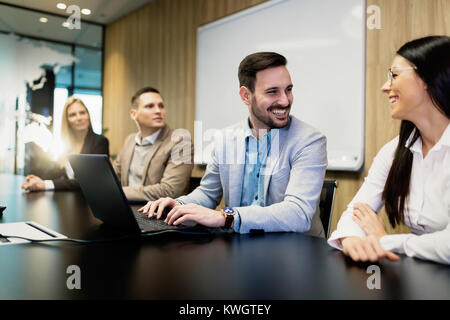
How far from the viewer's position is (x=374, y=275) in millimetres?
800

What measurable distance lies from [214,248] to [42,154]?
351cm

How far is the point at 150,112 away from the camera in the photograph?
3.03 metres

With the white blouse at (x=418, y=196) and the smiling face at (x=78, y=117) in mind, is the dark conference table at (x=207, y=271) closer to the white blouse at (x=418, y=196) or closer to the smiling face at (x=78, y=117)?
the white blouse at (x=418, y=196)

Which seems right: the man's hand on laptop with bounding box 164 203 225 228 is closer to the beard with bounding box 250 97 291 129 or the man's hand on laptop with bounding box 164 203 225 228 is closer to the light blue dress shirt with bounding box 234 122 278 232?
the light blue dress shirt with bounding box 234 122 278 232

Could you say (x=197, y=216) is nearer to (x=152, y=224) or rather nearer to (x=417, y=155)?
(x=152, y=224)

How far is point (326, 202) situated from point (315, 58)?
6.15 ft

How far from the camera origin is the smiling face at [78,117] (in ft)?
12.1

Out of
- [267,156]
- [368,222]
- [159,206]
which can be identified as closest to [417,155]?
[368,222]

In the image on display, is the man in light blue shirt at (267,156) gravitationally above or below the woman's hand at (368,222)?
above

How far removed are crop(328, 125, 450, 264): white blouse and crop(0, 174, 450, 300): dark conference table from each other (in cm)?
11

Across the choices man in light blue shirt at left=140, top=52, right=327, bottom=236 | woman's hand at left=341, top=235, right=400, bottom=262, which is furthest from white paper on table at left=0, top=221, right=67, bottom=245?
woman's hand at left=341, top=235, right=400, bottom=262

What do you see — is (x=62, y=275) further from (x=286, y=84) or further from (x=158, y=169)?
(x=158, y=169)

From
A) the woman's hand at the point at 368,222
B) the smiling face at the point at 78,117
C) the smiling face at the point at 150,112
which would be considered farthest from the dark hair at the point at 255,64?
the smiling face at the point at 78,117
